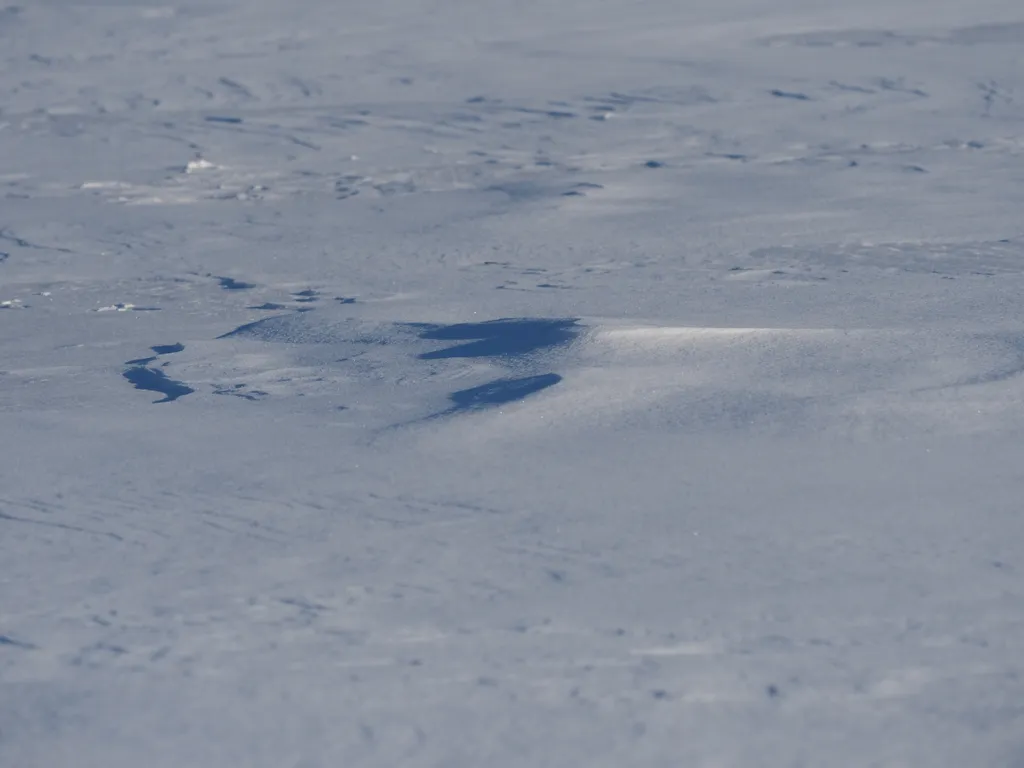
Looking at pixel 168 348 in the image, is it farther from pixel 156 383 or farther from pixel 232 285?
pixel 232 285

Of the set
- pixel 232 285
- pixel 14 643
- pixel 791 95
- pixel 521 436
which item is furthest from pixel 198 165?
pixel 14 643

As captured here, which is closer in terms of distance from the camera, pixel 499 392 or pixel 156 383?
pixel 499 392

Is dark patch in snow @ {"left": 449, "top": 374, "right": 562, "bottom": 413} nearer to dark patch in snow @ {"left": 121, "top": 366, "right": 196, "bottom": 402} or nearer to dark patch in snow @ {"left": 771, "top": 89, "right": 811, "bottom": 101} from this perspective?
dark patch in snow @ {"left": 121, "top": 366, "right": 196, "bottom": 402}

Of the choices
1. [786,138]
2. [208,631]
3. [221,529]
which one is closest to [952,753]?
[208,631]

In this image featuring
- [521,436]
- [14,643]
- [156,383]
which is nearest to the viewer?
[14,643]

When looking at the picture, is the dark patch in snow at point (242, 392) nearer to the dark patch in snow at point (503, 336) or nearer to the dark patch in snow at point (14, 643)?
the dark patch in snow at point (503, 336)

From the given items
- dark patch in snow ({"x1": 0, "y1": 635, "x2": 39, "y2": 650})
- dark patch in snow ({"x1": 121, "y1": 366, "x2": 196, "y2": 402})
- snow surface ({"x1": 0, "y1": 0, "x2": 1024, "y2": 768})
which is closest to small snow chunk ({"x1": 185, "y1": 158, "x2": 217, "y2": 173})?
snow surface ({"x1": 0, "y1": 0, "x2": 1024, "y2": 768})

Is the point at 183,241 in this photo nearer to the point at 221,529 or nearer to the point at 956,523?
the point at 221,529
